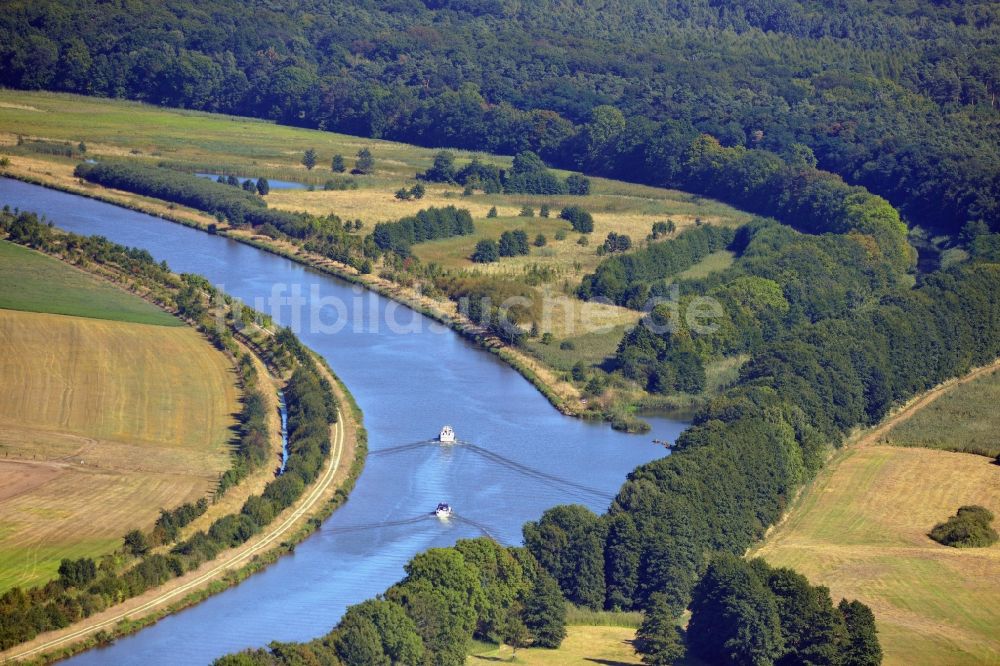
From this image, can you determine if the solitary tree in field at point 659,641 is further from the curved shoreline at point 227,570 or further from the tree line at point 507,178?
the tree line at point 507,178

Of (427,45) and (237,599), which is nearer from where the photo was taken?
(237,599)

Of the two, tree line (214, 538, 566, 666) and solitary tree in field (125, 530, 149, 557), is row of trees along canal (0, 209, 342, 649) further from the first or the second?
tree line (214, 538, 566, 666)

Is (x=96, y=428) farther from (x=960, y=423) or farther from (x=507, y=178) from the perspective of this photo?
(x=507, y=178)

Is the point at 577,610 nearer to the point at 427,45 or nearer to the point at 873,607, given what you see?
the point at 873,607

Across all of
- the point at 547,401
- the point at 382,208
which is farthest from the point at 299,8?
the point at 547,401

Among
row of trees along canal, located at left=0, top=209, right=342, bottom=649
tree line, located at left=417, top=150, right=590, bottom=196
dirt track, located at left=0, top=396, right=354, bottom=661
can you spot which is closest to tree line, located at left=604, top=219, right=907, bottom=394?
row of trees along canal, located at left=0, top=209, right=342, bottom=649

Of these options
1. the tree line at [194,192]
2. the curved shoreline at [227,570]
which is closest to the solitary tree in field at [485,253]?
the tree line at [194,192]
